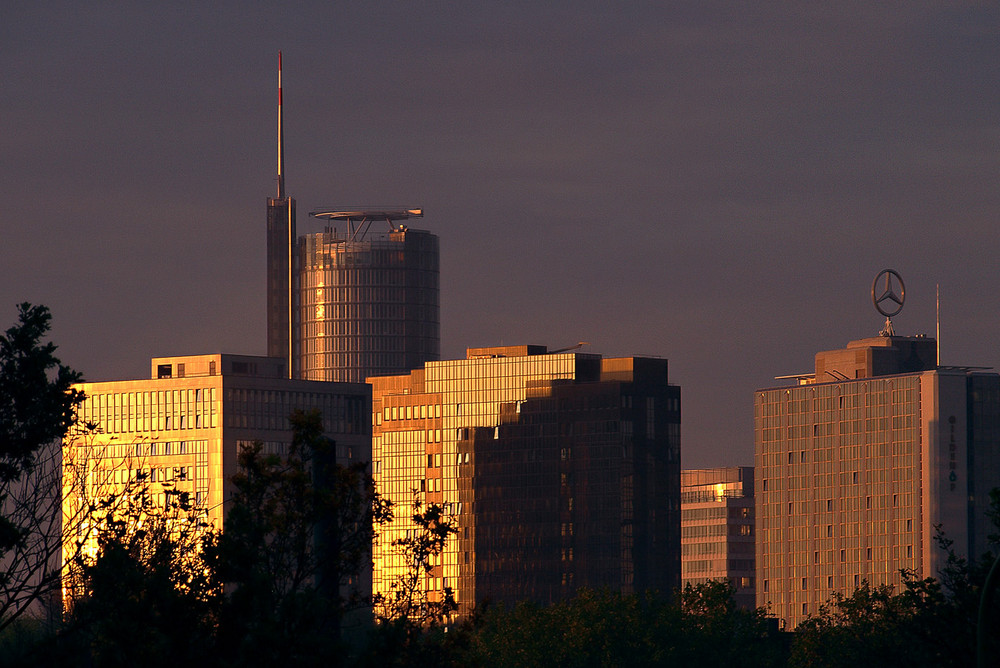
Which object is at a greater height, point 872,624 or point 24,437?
point 24,437

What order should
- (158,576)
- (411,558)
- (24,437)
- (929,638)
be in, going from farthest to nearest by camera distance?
1. (929,638)
2. (411,558)
3. (24,437)
4. (158,576)

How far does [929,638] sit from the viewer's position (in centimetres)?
8575

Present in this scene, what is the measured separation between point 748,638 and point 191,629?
144648mm

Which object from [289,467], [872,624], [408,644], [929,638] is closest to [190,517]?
[289,467]

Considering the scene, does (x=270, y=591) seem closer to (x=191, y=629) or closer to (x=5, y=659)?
(x=191, y=629)

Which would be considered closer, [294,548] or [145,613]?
[145,613]

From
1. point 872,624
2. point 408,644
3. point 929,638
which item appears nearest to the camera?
point 408,644

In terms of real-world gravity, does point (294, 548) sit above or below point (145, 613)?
above

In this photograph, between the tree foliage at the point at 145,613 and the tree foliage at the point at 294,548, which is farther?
the tree foliage at the point at 294,548

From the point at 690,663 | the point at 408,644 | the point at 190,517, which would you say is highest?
the point at 190,517

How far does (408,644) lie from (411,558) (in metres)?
4.92

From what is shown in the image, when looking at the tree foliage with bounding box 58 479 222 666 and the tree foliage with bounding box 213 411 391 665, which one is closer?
the tree foliage with bounding box 58 479 222 666

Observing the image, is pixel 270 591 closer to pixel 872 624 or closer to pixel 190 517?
pixel 190 517

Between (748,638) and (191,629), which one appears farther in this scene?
(748,638)
